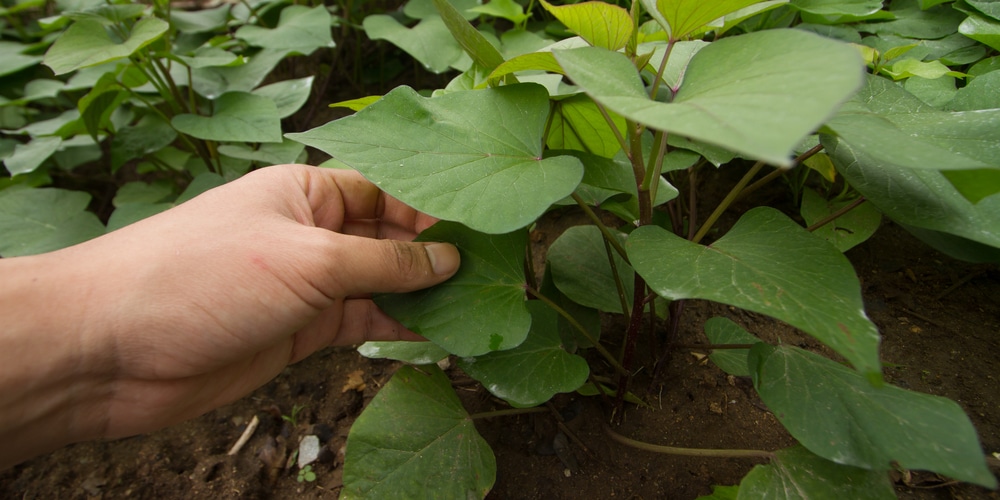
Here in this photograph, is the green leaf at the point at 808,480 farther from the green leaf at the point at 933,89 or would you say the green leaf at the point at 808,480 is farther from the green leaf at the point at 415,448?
the green leaf at the point at 933,89

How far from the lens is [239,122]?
1517 millimetres

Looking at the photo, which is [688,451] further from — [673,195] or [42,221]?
[42,221]

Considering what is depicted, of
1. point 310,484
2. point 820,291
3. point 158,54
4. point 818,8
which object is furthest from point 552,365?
point 158,54

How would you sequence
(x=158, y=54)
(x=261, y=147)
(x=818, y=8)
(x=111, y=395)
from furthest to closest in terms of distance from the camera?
(x=261, y=147)
(x=158, y=54)
(x=818, y=8)
(x=111, y=395)

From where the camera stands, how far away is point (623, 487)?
3.34 ft

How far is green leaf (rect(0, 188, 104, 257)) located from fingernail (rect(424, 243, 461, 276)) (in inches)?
49.2

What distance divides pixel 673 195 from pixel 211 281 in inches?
30.3

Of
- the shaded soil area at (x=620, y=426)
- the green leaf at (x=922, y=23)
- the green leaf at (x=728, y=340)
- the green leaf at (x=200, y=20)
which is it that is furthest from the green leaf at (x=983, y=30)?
the green leaf at (x=200, y=20)

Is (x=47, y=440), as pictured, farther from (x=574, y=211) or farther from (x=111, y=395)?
(x=574, y=211)

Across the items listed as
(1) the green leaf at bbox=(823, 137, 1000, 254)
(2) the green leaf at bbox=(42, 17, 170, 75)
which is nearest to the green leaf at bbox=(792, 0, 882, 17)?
(1) the green leaf at bbox=(823, 137, 1000, 254)

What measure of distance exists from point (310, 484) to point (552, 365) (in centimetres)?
65

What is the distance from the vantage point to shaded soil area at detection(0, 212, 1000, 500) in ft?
3.34

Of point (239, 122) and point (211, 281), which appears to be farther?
point (239, 122)

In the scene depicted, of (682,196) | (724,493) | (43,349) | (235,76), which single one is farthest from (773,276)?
(235,76)
